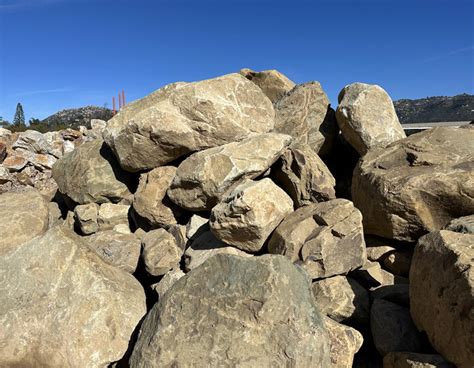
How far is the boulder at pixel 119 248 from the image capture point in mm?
4496

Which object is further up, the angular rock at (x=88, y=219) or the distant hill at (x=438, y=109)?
the distant hill at (x=438, y=109)

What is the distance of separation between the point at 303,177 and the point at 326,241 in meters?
1.06

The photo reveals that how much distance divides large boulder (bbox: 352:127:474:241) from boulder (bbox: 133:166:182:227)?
2062mm

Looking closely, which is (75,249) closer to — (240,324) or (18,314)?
(18,314)

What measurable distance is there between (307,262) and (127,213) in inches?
108

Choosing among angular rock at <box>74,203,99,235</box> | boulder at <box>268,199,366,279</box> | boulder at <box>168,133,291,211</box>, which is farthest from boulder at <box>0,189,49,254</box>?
boulder at <box>268,199,366,279</box>

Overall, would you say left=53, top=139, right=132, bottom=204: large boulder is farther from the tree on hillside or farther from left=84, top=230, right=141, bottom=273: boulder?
the tree on hillside

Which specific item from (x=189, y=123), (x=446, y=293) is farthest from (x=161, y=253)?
(x=446, y=293)

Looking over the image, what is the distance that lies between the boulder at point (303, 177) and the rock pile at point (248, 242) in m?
0.02

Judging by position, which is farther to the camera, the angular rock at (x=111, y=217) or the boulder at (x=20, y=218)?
the angular rock at (x=111, y=217)

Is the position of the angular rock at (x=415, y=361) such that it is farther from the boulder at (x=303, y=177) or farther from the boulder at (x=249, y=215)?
the boulder at (x=303, y=177)

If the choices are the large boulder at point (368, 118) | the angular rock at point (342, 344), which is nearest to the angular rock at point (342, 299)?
the angular rock at point (342, 344)

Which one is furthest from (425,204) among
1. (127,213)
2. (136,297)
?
(127,213)

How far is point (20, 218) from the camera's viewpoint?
4.67 meters
